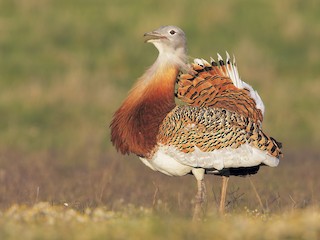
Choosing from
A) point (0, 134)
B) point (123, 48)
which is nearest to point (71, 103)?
point (0, 134)

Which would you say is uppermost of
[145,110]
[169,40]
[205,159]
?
[169,40]

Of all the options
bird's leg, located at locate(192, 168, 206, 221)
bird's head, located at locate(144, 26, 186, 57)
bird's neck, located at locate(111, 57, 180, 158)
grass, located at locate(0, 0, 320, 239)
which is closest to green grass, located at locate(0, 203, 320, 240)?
grass, located at locate(0, 0, 320, 239)

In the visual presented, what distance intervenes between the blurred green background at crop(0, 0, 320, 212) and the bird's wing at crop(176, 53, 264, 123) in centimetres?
107

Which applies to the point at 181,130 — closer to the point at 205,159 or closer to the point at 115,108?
the point at 205,159

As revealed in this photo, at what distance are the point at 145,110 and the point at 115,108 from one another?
720 centimetres

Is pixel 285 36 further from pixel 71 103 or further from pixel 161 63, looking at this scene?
pixel 161 63

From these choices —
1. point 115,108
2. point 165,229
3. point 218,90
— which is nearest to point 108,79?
point 115,108

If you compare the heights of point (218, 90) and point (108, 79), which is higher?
point (218, 90)

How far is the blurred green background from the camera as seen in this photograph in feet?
33.3

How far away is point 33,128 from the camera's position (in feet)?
43.7

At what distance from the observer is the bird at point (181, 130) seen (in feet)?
22.5

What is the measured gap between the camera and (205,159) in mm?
6883

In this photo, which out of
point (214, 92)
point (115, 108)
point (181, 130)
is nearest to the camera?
point (181, 130)

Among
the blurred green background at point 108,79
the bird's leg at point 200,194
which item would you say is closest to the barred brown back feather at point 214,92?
the bird's leg at point 200,194
